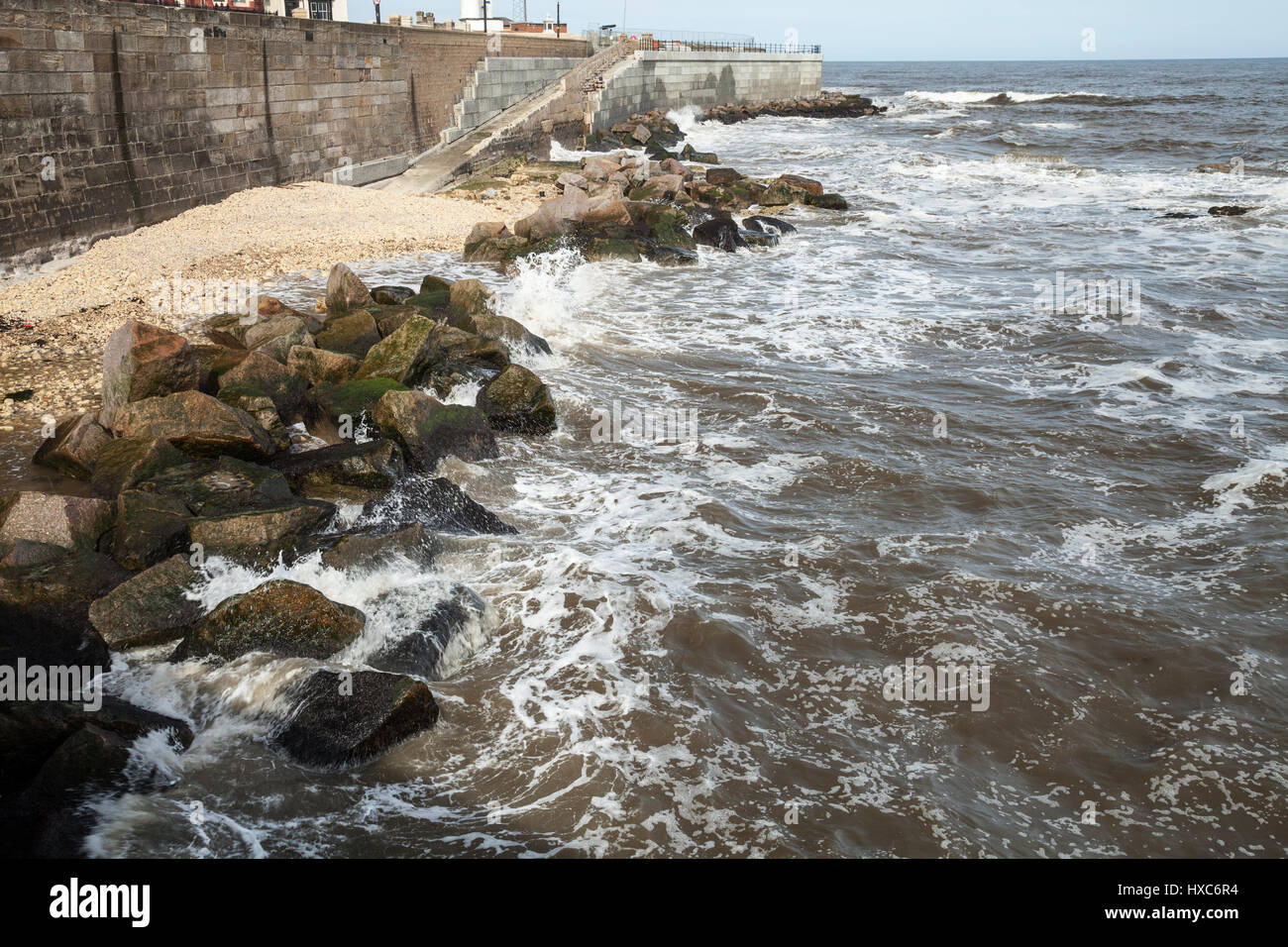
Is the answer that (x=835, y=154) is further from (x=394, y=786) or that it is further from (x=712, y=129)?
(x=394, y=786)

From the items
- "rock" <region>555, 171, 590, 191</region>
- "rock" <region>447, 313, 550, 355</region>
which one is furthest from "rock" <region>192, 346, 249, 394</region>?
"rock" <region>555, 171, 590, 191</region>

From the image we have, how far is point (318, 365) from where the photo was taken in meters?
8.66

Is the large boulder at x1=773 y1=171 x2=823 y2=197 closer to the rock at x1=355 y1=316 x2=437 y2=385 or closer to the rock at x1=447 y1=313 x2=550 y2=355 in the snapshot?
the rock at x1=447 y1=313 x2=550 y2=355

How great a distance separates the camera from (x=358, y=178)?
2031 cm

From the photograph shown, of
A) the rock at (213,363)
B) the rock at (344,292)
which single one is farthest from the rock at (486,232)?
the rock at (213,363)

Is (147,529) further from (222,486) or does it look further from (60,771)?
(60,771)

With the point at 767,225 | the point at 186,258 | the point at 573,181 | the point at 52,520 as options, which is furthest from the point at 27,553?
the point at 573,181

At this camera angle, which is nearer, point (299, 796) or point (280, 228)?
point (299, 796)

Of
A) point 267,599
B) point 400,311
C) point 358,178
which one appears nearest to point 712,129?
point 358,178

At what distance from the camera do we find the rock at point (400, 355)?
28.7ft

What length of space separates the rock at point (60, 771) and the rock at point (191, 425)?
9.13 feet

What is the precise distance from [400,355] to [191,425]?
2316mm
